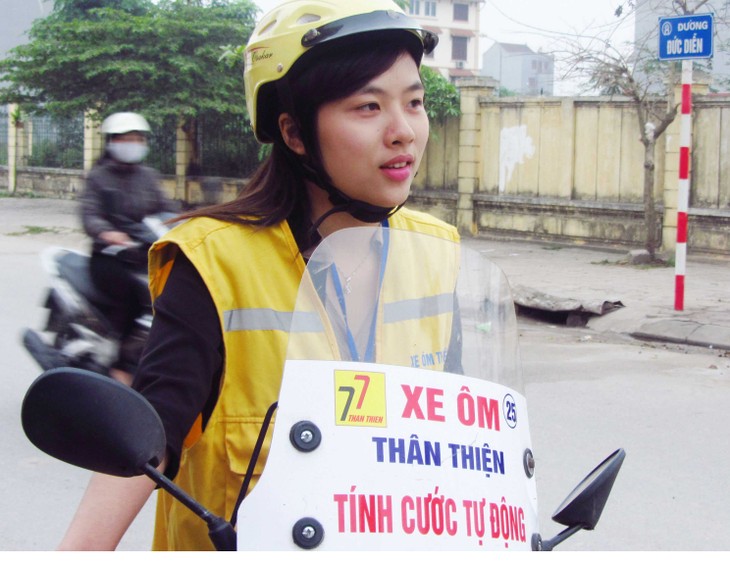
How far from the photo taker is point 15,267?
1281 centimetres

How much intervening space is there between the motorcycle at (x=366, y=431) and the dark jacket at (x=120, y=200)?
433 cm

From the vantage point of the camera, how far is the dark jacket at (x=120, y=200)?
19.3ft

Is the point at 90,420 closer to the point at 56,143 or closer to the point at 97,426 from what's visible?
the point at 97,426

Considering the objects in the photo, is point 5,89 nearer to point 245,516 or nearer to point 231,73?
point 231,73

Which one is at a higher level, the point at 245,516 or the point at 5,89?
the point at 5,89

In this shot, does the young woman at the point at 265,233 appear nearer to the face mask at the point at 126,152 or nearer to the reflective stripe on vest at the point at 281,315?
the reflective stripe on vest at the point at 281,315

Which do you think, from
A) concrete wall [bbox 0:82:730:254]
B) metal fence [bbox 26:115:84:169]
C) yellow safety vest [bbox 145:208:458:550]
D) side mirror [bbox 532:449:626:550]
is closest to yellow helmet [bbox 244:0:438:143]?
yellow safety vest [bbox 145:208:458:550]

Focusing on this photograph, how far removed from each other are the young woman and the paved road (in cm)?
261

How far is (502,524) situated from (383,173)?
0.61 metres

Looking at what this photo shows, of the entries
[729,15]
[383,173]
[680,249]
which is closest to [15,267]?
[680,249]

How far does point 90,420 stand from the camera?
1.34 meters

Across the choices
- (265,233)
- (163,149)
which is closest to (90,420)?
(265,233)

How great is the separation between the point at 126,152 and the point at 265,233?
15.8 feet

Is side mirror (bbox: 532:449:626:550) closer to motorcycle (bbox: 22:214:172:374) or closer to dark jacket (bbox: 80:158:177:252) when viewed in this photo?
motorcycle (bbox: 22:214:172:374)
